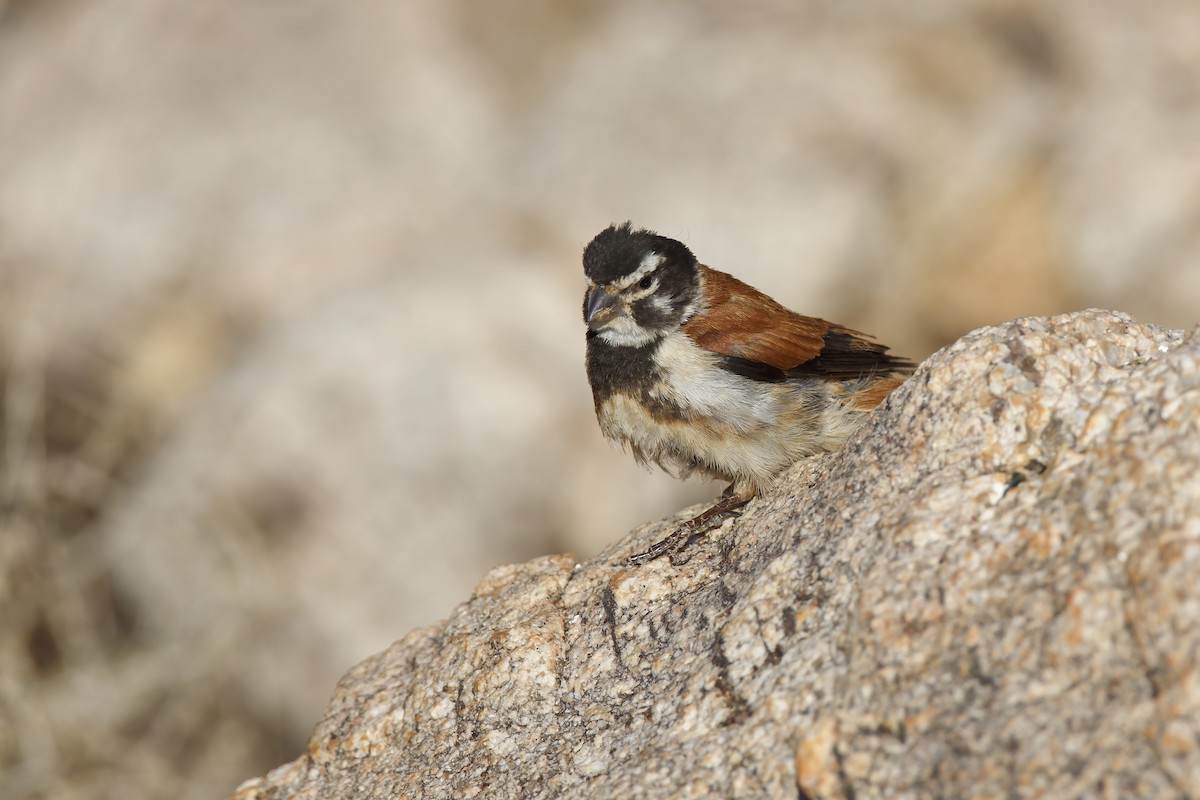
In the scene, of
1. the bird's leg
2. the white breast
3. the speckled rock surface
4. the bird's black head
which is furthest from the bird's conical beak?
the speckled rock surface

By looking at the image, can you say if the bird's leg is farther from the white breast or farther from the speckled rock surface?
the white breast

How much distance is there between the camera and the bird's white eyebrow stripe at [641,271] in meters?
5.66

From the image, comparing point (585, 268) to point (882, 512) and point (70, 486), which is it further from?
point (70, 486)

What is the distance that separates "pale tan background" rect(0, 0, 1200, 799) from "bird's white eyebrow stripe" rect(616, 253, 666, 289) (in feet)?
15.0

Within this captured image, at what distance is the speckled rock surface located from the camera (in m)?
2.62

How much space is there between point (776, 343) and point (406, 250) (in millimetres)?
6353

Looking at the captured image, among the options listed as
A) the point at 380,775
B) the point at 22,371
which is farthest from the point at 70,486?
the point at 380,775

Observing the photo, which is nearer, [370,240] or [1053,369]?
[1053,369]

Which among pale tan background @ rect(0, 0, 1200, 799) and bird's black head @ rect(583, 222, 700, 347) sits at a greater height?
pale tan background @ rect(0, 0, 1200, 799)

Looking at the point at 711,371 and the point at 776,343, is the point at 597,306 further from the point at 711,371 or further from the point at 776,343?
the point at 776,343

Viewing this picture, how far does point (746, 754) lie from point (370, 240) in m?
8.89

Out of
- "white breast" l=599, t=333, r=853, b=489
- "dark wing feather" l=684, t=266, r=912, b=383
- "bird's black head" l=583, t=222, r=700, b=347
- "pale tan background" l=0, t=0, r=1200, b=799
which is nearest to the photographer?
"white breast" l=599, t=333, r=853, b=489

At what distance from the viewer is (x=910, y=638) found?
2.96 m

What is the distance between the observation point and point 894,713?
287 centimetres
